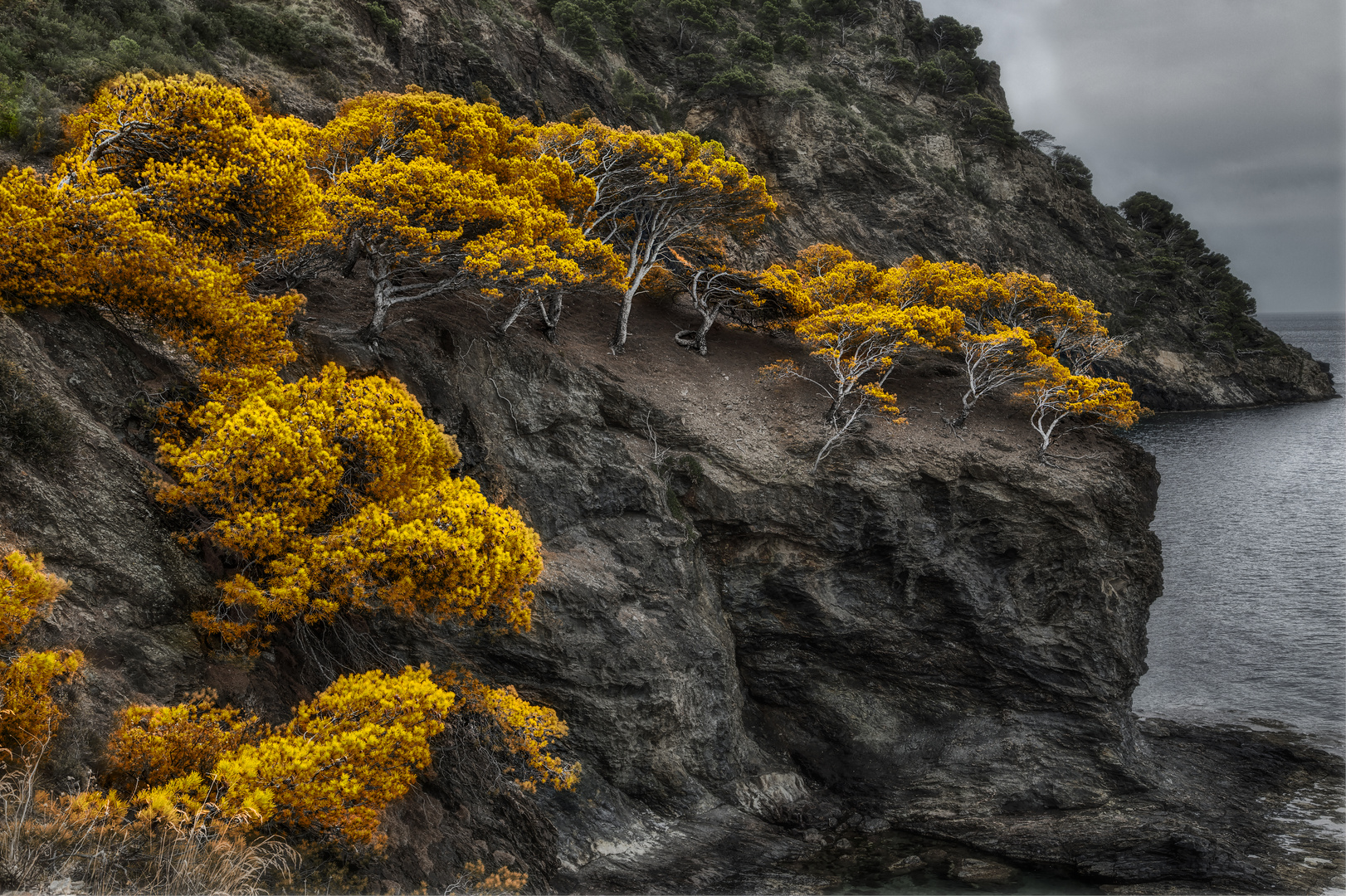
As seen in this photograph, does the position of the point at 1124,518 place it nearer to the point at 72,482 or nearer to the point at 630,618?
the point at 630,618

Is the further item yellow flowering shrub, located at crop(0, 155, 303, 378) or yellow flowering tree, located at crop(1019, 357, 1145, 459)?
yellow flowering tree, located at crop(1019, 357, 1145, 459)

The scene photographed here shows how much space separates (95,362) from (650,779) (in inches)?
656

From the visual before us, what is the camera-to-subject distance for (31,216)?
44.7 feet

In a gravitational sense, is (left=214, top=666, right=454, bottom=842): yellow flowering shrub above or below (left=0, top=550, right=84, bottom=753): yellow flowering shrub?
below

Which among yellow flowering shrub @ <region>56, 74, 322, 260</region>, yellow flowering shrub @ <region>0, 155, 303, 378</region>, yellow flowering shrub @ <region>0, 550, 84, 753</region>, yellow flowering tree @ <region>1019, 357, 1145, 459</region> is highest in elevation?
yellow flowering shrub @ <region>56, 74, 322, 260</region>

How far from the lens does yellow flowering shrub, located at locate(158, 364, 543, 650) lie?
504 inches

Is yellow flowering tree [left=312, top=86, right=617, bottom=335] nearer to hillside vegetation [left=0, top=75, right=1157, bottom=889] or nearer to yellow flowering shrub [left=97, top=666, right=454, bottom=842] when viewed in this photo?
hillside vegetation [left=0, top=75, right=1157, bottom=889]

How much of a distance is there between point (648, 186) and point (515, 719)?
21.1m

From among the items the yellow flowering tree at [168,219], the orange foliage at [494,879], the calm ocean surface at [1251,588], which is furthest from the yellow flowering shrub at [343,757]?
the calm ocean surface at [1251,588]

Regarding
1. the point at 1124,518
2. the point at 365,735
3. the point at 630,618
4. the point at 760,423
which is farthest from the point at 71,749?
the point at 1124,518

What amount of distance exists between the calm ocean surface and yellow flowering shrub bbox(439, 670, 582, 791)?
30.4 meters

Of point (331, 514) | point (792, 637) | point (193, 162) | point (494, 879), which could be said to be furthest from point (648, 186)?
point (494, 879)

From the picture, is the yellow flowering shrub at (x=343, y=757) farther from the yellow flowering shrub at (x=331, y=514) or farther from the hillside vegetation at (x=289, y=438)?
the yellow flowering shrub at (x=331, y=514)

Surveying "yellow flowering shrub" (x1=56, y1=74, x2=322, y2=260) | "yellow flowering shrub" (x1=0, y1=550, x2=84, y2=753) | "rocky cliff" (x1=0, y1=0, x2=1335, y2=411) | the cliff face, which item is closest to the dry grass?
"yellow flowering shrub" (x1=0, y1=550, x2=84, y2=753)
